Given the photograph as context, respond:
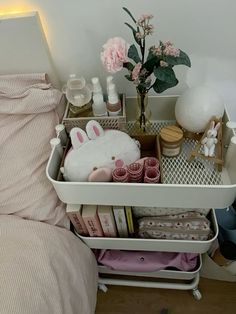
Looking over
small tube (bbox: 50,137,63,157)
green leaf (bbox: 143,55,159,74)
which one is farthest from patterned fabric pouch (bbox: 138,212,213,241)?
green leaf (bbox: 143,55,159,74)

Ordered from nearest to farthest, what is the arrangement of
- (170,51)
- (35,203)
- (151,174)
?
(170,51) → (151,174) → (35,203)

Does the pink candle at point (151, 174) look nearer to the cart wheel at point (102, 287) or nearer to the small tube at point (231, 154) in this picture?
the small tube at point (231, 154)

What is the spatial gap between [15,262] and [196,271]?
71 cm

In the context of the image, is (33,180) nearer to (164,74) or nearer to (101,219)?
(101,219)

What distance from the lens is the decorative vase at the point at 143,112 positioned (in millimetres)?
844

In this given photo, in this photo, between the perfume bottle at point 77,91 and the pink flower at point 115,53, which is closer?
the pink flower at point 115,53

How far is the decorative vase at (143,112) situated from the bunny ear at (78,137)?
0.20 metres

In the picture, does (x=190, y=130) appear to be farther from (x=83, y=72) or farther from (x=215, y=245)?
(x=215, y=245)

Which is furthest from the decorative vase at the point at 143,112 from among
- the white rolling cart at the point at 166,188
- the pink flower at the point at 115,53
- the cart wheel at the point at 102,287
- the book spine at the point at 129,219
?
the cart wheel at the point at 102,287

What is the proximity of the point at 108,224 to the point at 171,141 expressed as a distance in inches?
14.2

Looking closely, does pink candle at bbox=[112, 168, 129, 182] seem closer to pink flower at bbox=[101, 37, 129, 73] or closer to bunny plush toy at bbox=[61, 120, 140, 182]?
bunny plush toy at bbox=[61, 120, 140, 182]

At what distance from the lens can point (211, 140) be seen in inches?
31.7

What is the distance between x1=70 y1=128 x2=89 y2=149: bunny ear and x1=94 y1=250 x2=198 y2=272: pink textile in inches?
21.8

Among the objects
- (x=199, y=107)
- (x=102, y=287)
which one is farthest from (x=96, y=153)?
(x=102, y=287)
